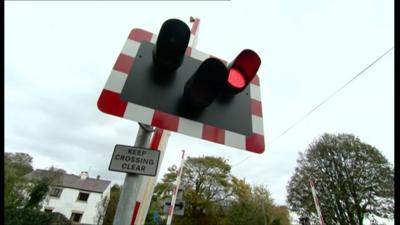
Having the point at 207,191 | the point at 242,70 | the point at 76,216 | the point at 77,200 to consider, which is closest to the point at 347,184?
the point at 242,70

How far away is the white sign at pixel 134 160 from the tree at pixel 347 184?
5.19 ft

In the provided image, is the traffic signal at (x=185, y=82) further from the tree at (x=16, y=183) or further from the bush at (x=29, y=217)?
the tree at (x=16, y=183)

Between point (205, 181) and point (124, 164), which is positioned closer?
point (124, 164)

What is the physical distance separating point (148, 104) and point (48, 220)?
58.6 feet

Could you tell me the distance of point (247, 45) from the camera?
1.97m

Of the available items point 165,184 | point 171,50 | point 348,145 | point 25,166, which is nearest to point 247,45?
point 171,50

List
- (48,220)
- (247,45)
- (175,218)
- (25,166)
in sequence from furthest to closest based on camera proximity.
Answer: (175,218), (25,166), (48,220), (247,45)

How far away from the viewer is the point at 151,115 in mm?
1257

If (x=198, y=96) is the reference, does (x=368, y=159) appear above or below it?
above

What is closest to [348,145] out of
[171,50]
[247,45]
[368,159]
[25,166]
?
[368,159]

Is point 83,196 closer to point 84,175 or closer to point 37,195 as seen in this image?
point 84,175

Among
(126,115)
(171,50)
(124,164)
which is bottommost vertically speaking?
(124,164)

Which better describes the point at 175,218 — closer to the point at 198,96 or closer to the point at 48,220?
the point at 48,220
